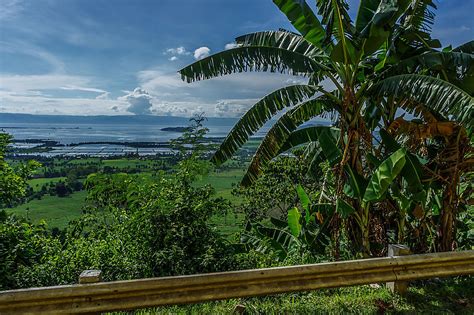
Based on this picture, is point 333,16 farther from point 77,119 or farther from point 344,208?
point 77,119

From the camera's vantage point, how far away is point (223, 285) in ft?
10.2

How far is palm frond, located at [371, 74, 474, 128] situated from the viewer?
3629 mm

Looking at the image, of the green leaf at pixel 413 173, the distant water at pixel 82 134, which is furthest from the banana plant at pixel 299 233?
the distant water at pixel 82 134

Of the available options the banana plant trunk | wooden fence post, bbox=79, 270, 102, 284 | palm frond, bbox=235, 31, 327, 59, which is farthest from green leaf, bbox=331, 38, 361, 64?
wooden fence post, bbox=79, 270, 102, 284

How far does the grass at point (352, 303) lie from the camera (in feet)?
11.3

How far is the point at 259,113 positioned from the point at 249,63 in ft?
2.26

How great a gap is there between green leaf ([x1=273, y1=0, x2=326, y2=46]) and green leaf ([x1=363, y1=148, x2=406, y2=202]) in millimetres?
1735

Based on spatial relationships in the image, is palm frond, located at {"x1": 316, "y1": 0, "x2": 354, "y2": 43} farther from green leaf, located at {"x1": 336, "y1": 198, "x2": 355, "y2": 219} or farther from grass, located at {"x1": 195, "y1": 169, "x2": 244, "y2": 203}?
grass, located at {"x1": 195, "y1": 169, "x2": 244, "y2": 203}

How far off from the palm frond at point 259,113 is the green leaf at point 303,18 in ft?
2.13

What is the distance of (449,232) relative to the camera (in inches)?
189

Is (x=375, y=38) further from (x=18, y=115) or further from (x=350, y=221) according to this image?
(x=18, y=115)

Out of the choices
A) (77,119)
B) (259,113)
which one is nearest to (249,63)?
(259,113)

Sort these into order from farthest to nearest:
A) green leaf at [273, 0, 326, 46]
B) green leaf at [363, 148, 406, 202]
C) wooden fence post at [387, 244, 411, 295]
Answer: green leaf at [273, 0, 326, 46] → green leaf at [363, 148, 406, 202] → wooden fence post at [387, 244, 411, 295]

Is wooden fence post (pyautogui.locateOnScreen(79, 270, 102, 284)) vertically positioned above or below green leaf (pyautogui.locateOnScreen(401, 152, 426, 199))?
below
